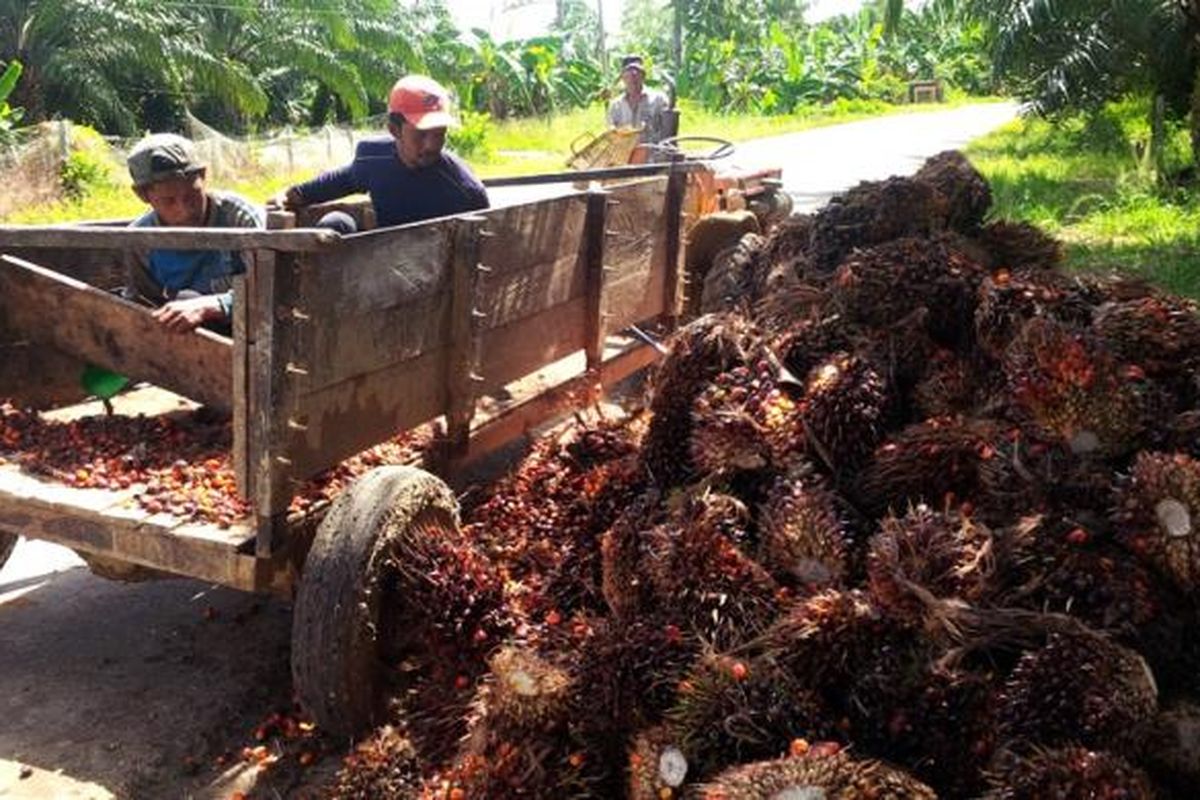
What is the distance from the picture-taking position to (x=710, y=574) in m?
3.35

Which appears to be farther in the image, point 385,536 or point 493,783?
point 385,536

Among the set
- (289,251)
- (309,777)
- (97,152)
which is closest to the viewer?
(289,251)

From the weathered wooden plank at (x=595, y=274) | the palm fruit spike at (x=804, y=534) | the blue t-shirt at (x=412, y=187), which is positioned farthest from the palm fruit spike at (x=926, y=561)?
the blue t-shirt at (x=412, y=187)

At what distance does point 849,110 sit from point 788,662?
38.6m

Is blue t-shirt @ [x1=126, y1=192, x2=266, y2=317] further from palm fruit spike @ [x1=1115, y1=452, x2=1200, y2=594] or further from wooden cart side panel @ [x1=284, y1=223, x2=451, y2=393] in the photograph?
palm fruit spike @ [x1=1115, y1=452, x2=1200, y2=594]

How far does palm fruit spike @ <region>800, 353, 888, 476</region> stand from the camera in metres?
3.67

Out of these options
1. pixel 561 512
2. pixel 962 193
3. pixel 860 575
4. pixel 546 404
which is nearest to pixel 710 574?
pixel 860 575

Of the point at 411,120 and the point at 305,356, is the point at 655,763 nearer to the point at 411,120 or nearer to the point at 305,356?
the point at 305,356

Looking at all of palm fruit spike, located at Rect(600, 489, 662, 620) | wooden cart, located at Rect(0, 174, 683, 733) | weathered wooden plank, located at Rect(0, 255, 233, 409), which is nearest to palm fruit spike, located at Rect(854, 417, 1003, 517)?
palm fruit spike, located at Rect(600, 489, 662, 620)

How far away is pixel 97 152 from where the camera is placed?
1783 cm

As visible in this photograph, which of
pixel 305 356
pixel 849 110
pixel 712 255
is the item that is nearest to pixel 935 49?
pixel 849 110

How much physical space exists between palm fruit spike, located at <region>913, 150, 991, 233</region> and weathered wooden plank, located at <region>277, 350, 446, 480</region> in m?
2.19

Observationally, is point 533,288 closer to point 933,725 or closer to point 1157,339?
point 1157,339

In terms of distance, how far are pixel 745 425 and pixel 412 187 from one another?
2360mm
